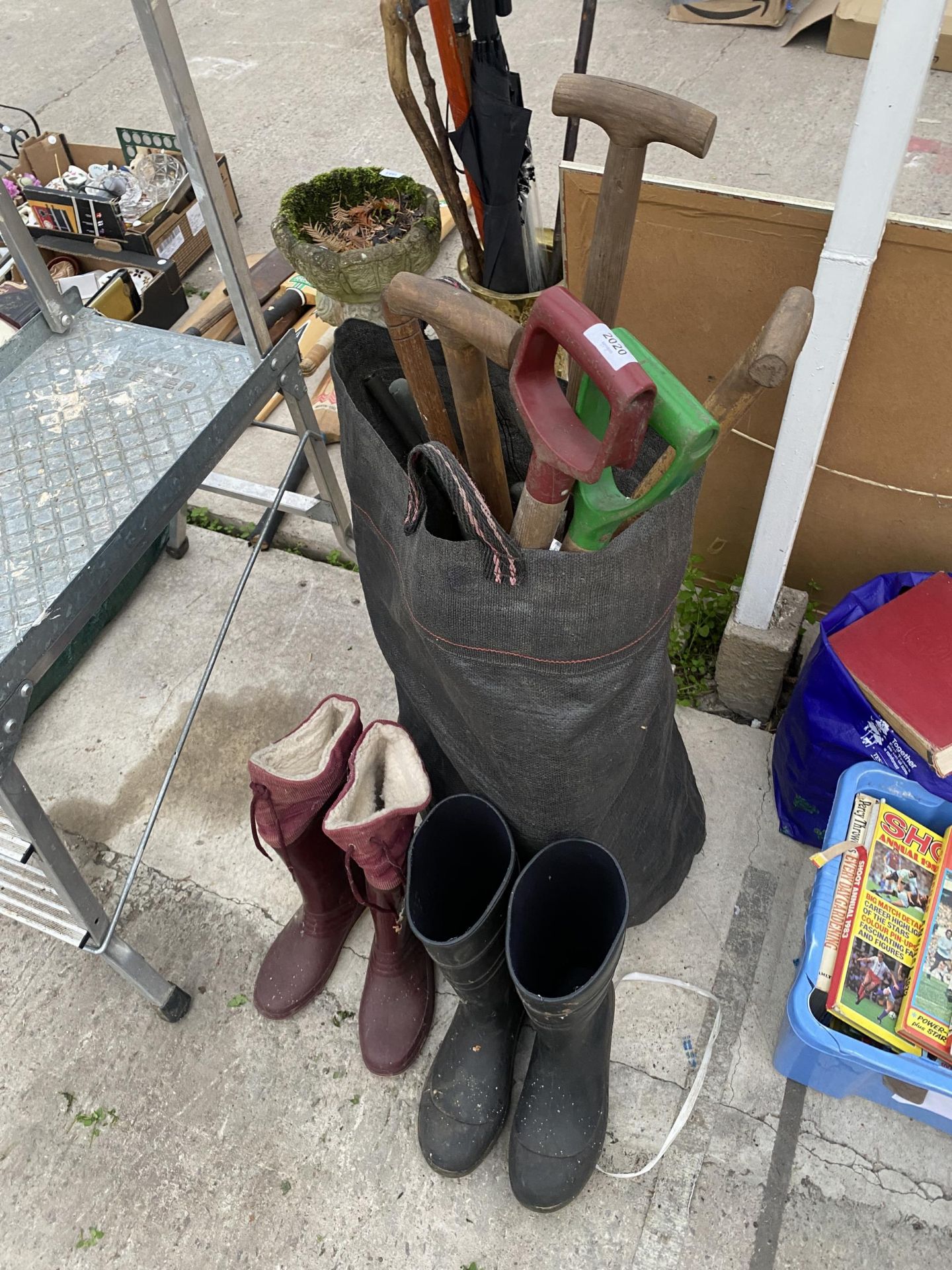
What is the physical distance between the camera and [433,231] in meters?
2.36

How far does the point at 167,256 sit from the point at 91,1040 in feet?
8.02

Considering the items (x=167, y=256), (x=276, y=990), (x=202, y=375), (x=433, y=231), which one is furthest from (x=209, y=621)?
(x=167, y=256)

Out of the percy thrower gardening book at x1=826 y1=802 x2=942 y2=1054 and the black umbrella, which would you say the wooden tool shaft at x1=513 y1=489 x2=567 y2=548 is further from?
the black umbrella

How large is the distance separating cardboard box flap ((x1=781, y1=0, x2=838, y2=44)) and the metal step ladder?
359 cm

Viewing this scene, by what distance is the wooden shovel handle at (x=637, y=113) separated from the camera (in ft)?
2.77

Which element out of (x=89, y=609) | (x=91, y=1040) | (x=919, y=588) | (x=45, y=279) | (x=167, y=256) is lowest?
(x=91, y=1040)

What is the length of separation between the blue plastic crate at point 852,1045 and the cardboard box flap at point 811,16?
3.92 metres

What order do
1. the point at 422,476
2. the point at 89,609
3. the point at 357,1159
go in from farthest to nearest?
1. the point at 357,1159
2. the point at 89,609
3. the point at 422,476

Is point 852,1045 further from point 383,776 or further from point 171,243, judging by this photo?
point 171,243

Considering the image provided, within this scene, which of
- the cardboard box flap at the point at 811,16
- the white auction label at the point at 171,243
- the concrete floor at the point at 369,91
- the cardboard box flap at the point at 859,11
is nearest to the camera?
the white auction label at the point at 171,243

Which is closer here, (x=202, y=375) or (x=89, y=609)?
(x=89, y=609)

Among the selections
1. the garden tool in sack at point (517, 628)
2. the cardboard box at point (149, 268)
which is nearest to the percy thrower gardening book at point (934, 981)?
the garden tool in sack at point (517, 628)

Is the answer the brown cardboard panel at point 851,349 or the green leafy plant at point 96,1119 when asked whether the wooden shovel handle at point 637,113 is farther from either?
the green leafy plant at point 96,1119

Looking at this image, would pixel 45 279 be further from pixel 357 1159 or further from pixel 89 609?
pixel 357 1159
